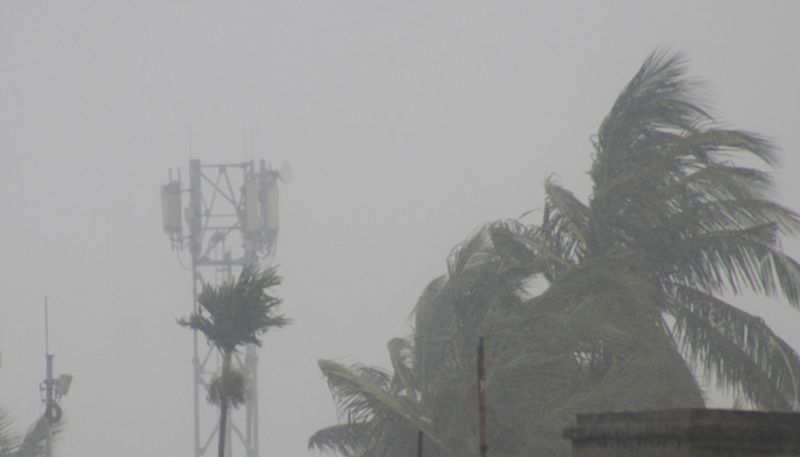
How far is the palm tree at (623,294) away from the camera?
32844 mm

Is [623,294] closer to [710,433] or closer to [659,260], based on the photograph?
[659,260]

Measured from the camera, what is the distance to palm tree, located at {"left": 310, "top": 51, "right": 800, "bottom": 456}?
32.8 meters

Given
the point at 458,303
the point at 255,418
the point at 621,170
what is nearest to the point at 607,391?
the point at 458,303

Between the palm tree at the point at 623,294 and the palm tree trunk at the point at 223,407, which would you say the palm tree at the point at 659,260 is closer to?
the palm tree at the point at 623,294

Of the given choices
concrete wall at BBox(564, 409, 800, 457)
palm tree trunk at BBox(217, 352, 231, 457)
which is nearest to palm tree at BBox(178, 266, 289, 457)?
palm tree trunk at BBox(217, 352, 231, 457)

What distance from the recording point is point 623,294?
3400 cm

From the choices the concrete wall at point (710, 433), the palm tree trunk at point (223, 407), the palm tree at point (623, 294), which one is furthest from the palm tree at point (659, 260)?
the concrete wall at point (710, 433)

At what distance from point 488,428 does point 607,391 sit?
206 cm

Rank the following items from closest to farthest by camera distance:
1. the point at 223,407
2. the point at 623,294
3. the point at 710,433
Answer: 1. the point at 710,433
2. the point at 223,407
3. the point at 623,294

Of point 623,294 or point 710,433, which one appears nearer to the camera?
point 710,433

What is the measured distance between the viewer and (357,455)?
39.3 m

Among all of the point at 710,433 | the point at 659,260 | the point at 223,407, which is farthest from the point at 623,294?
the point at 710,433

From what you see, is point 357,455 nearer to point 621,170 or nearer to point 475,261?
point 475,261

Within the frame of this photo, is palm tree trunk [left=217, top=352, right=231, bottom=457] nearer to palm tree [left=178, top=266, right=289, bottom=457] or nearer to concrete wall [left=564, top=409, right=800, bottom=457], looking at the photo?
palm tree [left=178, top=266, right=289, bottom=457]
